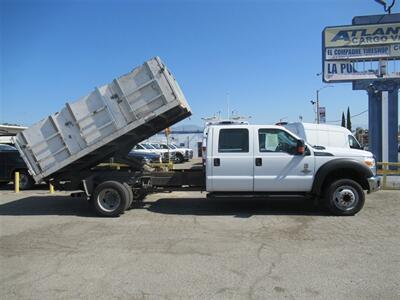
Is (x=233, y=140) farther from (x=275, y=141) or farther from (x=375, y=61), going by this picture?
(x=375, y=61)

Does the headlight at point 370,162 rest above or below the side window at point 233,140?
below

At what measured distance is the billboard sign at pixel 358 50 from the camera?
19.1m

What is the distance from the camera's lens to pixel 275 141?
936cm

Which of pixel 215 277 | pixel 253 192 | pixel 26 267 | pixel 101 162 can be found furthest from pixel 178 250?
pixel 101 162

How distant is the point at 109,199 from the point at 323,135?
8.75 metres

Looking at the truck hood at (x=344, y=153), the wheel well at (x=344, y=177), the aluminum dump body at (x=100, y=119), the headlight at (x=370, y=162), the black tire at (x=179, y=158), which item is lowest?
the black tire at (x=179, y=158)

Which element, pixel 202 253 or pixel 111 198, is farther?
pixel 111 198

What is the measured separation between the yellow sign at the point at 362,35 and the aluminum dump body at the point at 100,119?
493 inches

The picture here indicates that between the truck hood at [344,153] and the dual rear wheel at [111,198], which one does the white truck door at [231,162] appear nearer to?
the truck hood at [344,153]

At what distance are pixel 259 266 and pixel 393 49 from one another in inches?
663

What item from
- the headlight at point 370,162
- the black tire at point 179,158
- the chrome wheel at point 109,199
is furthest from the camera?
the black tire at point 179,158

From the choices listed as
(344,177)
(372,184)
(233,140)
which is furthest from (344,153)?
(233,140)

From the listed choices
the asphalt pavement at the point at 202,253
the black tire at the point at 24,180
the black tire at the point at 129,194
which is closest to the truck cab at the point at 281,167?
the asphalt pavement at the point at 202,253

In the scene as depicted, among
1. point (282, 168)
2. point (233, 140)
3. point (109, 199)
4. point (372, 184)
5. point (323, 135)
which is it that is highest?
point (233, 140)
